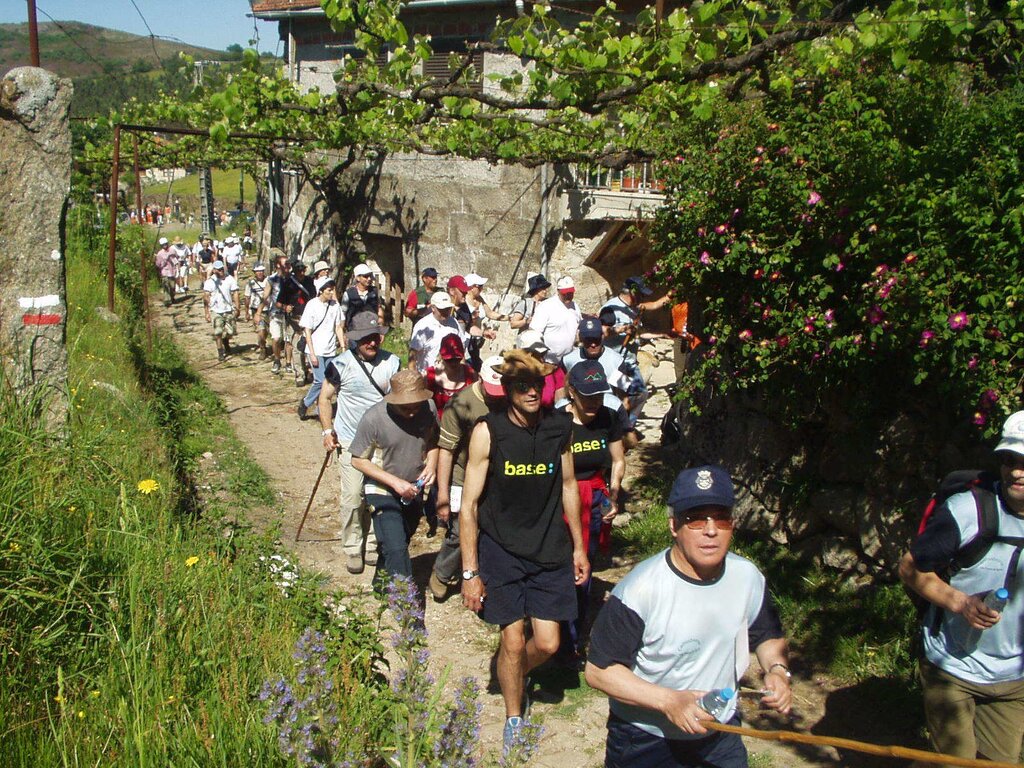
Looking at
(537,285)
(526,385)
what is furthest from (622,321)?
(526,385)

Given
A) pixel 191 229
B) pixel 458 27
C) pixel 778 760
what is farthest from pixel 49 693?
pixel 191 229

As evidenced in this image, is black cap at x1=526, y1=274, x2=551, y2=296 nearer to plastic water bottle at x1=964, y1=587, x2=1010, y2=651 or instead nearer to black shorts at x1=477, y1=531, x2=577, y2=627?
black shorts at x1=477, y1=531, x2=577, y2=627

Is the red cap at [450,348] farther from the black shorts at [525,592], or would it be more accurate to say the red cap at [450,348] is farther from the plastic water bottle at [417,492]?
the black shorts at [525,592]

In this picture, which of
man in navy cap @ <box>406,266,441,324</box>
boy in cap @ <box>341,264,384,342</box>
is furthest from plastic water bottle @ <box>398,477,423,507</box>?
boy in cap @ <box>341,264,384,342</box>

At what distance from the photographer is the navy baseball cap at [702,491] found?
3.13 metres

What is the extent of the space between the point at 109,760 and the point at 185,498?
3.14 metres

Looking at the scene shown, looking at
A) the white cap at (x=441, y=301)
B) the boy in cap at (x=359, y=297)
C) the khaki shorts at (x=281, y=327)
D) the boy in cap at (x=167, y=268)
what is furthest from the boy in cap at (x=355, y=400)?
the boy in cap at (x=167, y=268)

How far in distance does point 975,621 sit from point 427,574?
13.7 feet

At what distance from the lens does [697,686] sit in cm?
325

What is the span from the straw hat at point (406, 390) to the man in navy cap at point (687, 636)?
2.71m

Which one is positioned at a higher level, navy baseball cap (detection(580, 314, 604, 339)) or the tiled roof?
the tiled roof

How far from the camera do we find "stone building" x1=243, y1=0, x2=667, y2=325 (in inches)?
489

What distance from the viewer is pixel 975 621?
11.4 feet

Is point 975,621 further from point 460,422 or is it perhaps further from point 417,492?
point 417,492
